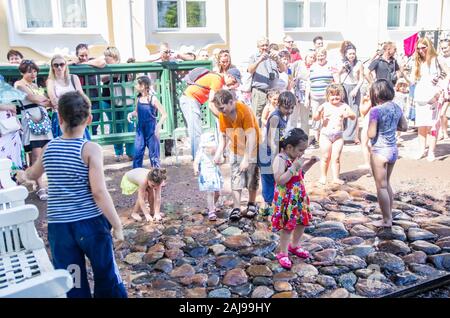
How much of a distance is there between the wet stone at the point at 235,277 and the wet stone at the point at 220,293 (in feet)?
0.40

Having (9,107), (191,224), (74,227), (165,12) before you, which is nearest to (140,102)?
(9,107)

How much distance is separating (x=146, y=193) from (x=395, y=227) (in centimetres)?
271

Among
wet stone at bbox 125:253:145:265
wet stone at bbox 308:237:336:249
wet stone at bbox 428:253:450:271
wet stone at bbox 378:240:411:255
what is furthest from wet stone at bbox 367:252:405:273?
wet stone at bbox 125:253:145:265

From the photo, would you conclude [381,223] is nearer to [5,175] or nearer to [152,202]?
[152,202]

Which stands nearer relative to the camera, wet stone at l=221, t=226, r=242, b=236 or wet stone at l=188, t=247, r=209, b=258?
wet stone at l=188, t=247, r=209, b=258

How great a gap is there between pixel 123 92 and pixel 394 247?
492cm

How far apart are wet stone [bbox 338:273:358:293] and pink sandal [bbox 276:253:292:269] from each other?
45cm

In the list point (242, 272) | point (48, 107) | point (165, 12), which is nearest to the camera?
point (242, 272)

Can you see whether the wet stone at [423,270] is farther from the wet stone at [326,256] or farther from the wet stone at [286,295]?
the wet stone at [286,295]

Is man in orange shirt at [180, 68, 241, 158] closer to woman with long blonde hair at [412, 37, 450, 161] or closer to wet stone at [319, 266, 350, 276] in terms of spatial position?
woman with long blonde hair at [412, 37, 450, 161]

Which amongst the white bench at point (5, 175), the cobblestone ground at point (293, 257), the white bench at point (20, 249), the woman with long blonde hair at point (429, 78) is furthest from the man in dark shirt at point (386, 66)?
the white bench at point (20, 249)

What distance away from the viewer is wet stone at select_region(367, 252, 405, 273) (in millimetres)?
4293

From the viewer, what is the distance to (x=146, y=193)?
5773 millimetres
